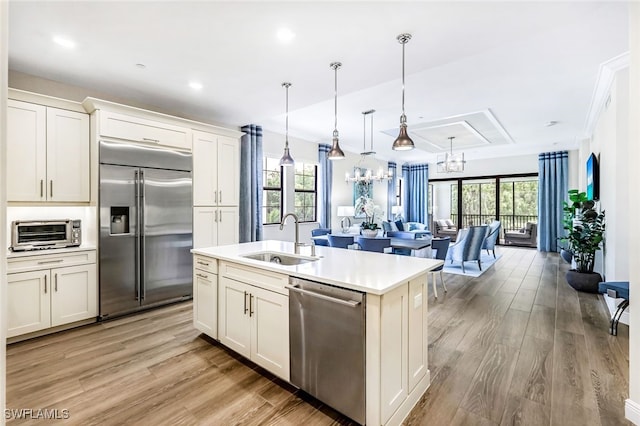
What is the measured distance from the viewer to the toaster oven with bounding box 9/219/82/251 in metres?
2.98

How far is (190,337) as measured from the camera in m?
3.04

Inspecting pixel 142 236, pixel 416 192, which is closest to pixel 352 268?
pixel 142 236

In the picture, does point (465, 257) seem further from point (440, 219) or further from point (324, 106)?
point (440, 219)

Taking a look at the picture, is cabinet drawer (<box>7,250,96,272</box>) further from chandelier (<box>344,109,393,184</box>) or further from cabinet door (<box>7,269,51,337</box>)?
chandelier (<box>344,109,393,184</box>)

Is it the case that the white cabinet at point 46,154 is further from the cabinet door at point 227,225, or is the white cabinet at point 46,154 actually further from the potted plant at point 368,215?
the potted plant at point 368,215

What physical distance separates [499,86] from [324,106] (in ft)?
8.20

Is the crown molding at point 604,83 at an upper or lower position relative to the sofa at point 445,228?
upper

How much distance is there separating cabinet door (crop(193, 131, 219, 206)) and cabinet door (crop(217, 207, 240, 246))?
0.24 metres

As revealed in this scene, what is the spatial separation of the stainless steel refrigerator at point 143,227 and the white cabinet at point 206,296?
110cm

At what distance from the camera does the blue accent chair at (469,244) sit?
18.0 feet

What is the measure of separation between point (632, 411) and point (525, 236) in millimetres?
8699

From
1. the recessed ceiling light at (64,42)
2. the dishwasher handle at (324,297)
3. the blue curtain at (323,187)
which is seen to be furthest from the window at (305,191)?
the dishwasher handle at (324,297)

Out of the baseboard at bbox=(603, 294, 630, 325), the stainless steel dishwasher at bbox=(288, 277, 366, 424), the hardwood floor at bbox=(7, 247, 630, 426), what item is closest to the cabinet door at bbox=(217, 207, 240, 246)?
the hardwood floor at bbox=(7, 247, 630, 426)

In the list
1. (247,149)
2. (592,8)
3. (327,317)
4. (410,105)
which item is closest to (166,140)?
(247,149)
